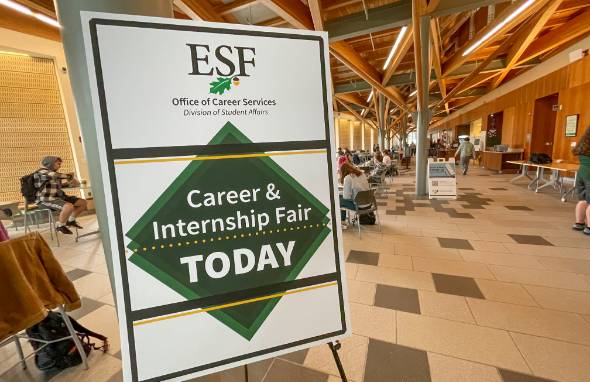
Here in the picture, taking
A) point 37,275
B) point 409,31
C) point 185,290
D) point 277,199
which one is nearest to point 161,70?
point 277,199

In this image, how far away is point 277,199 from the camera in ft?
2.95

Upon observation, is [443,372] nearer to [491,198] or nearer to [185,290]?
[185,290]

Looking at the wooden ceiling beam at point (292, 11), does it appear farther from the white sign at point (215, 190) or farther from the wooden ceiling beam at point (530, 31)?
the wooden ceiling beam at point (530, 31)

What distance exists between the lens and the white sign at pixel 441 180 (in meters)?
5.78

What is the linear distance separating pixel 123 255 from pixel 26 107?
23.8ft

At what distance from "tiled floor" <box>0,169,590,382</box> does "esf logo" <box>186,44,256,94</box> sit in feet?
3.66

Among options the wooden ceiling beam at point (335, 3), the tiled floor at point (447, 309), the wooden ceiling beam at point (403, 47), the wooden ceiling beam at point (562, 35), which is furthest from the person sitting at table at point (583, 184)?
the wooden ceiling beam at point (562, 35)

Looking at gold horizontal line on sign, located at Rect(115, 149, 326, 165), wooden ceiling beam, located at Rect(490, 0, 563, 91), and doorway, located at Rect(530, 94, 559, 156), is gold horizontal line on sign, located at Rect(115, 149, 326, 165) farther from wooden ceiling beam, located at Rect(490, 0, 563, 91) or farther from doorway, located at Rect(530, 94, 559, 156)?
doorway, located at Rect(530, 94, 559, 156)

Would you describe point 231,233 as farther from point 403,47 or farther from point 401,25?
point 403,47

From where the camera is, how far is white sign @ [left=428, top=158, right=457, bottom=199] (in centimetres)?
578

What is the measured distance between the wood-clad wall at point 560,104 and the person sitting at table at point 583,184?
4673 millimetres

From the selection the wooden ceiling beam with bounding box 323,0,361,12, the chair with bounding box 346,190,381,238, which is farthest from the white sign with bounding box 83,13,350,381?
the wooden ceiling beam with bounding box 323,0,361,12

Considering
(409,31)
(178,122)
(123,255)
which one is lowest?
(123,255)

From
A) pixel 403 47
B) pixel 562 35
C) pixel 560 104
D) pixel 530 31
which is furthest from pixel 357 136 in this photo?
pixel 403 47
